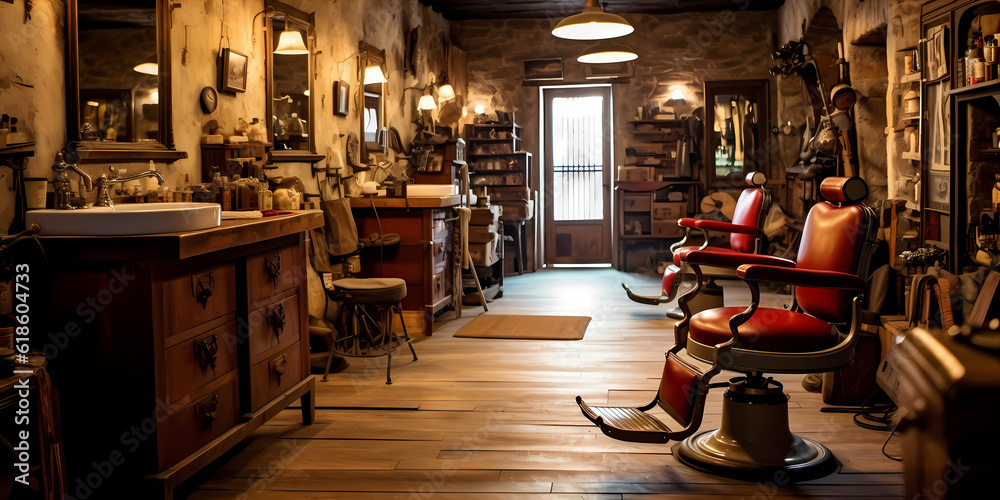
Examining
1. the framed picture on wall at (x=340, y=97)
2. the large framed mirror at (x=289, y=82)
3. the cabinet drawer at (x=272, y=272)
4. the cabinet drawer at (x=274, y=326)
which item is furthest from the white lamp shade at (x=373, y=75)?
the cabinet drawer at (x=274, y=326)

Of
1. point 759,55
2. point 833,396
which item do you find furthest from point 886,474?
point 759,55

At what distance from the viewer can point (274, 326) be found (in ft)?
10.9

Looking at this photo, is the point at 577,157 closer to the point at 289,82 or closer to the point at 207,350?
the point at 289,82

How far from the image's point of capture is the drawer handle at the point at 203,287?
2701mm

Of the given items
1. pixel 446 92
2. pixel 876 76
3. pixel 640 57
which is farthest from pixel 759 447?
pixel 640 57

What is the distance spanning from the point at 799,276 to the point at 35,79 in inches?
106

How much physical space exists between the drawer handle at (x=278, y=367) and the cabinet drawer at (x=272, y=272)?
0.28 metres

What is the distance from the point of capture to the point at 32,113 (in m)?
2.77

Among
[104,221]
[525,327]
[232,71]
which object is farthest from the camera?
[525,327]

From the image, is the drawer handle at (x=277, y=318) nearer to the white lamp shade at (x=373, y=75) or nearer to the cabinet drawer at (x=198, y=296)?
the cabinet drawer at (x=198, y=296)

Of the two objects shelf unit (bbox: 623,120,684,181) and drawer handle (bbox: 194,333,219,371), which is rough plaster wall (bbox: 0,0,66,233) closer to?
drawer handle (bbox: 194,333,219,371)

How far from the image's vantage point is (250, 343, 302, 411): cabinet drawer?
10.3ft

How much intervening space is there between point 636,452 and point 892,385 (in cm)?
109

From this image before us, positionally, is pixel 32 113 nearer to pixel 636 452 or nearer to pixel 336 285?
pixel 336 285
